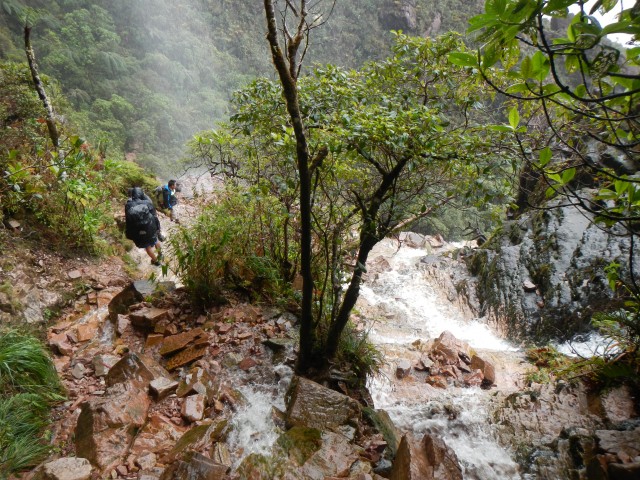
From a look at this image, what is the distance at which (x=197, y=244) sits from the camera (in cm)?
413

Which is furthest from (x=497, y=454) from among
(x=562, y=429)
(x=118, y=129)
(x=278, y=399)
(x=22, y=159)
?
(x=118, y=129)

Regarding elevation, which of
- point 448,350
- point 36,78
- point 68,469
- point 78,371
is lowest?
point 68,469

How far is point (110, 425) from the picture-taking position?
2.58 meters

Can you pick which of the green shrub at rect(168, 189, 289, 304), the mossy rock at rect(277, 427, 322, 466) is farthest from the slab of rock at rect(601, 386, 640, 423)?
the green shrub at rect(168, 189, 289, 304)

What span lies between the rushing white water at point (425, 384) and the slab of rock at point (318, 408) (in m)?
1.09

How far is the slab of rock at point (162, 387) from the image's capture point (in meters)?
3.01

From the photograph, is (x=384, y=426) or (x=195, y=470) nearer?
(x=195, y=470)

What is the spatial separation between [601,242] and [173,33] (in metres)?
22.8

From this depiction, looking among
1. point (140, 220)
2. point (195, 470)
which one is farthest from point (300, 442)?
point (140, 220)

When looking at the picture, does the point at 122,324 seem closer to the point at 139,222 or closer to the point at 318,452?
the point at 139,222

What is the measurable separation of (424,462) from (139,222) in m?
4.91

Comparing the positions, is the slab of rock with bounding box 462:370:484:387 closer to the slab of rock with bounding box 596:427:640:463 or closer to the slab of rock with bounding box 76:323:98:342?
the slab of rock with bounding box 596:427:640:463

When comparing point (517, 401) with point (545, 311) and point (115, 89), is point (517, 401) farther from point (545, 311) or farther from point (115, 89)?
point (115, 89)

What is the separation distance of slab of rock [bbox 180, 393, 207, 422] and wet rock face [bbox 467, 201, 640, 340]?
521 centimetres
